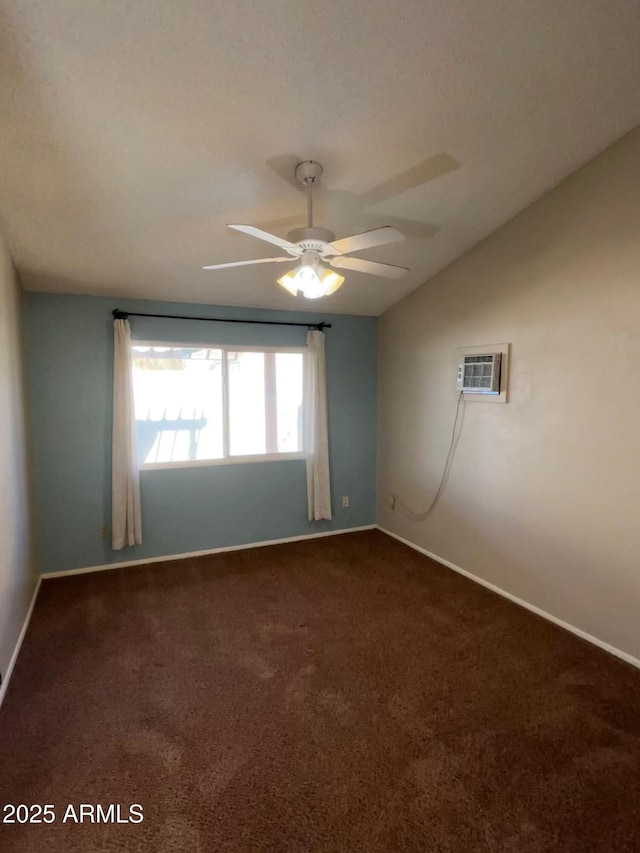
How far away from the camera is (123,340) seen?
3.54m

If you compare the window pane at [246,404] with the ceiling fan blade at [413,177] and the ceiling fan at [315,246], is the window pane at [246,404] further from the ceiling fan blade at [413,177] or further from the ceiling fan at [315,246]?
the ceiling fan blade at [413,177]

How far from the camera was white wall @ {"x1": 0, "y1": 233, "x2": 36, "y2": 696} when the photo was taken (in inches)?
90.5

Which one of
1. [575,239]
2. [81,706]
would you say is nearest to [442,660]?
[81,706]

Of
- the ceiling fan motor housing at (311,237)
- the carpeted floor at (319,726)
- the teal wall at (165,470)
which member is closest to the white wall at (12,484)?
the carpeted floor at (319,726)

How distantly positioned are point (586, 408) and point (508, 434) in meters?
0.61

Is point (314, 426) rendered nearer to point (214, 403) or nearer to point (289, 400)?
point (289, 400)

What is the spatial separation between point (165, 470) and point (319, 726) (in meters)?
2.55

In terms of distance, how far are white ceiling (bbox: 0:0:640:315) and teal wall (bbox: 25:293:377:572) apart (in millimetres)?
763

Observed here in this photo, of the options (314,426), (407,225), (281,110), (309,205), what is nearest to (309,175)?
(309,205)

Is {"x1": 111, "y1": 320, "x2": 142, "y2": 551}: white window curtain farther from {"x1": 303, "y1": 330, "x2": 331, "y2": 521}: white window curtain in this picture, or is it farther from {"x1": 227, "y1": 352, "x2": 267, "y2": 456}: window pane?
{"x1": 303, "y1": 330, "x2": 331, "y2": 521}: white window curtain

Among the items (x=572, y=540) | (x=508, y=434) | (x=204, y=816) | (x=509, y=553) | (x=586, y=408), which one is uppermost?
(x=586, y=408)

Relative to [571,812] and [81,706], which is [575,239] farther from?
[81,706]

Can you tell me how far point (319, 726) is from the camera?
197 cm

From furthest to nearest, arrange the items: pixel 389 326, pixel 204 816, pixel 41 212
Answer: pixel 389 326 → pixel 41 212 → pixel 204 816
